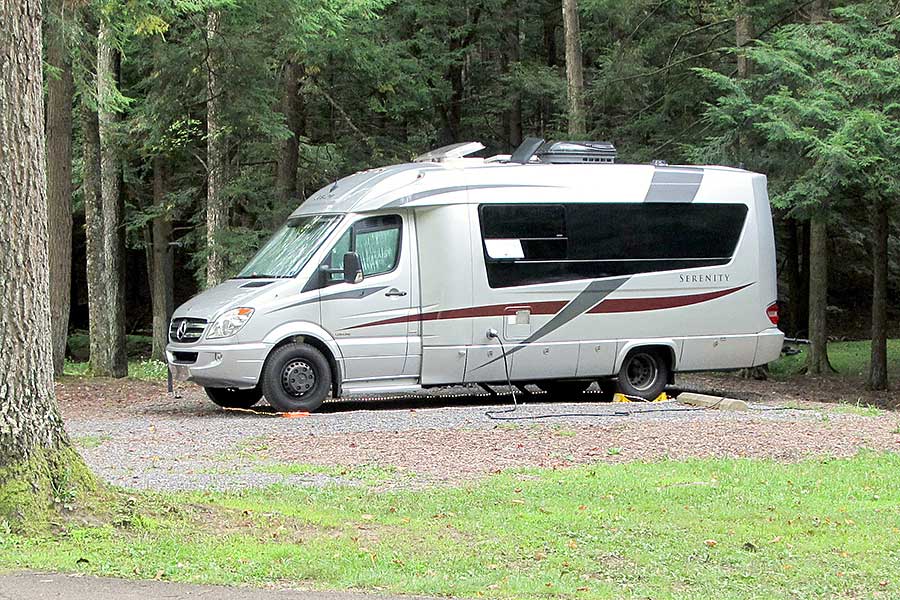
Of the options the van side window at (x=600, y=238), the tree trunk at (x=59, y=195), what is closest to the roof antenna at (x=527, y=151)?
the van side window at (x=600, y=238)

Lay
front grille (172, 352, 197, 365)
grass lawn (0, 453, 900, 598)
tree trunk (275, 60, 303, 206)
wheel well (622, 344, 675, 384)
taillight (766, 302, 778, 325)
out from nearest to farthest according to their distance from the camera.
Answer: grass lawn (0, 453, 900, 598) < front grille (172, 352, 197, 365) < wheel well (622, 344, 675, 384) < taillight (766, 302, 778, 325) < tree trunk (275, 60, 303, 206)

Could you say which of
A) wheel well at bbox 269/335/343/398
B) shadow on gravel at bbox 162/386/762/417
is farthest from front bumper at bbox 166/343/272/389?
shadow on gravel at bbox 162/386/762/417

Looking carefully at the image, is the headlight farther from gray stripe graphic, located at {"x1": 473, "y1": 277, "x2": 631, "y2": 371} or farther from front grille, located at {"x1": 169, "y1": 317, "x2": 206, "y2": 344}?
gray stripe graphic, located at {"x1": 473, "y1": 277, "x2": 631, "y2": 371}

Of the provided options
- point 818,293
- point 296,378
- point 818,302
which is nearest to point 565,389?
point 296,378

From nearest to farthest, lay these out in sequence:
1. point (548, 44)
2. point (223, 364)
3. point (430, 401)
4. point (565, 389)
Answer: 1. point (223, 364)
2. point (430, 401)
3. point (565, 389)
4. point (548, 44)

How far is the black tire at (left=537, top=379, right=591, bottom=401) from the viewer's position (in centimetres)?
1783

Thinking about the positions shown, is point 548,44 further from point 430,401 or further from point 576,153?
point 430,401

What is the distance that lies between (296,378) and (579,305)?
12.9ft

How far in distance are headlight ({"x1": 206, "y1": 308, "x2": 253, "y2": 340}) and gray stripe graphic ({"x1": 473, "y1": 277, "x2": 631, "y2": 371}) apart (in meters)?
3.20

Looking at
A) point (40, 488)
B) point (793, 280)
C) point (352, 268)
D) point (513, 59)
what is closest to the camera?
point (40, 488)

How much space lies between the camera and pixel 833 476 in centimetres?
988

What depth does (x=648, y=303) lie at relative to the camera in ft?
53.9

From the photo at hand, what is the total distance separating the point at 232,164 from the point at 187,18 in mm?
5105

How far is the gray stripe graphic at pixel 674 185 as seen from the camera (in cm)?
1669
